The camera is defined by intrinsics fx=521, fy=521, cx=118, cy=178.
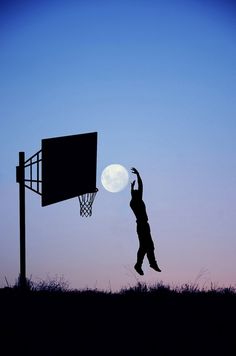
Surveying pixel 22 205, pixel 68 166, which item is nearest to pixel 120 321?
pixel 22 205

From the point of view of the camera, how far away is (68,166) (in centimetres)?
1691

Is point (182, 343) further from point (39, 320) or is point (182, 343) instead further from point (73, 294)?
point (73, 294)

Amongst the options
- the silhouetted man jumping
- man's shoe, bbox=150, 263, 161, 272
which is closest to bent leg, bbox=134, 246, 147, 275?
the silhouetted man jumping

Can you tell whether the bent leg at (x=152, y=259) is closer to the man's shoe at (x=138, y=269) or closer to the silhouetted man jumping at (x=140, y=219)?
the silhouetted man jumping at (x=140, y=219)

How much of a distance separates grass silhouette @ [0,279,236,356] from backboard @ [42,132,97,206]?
352cm

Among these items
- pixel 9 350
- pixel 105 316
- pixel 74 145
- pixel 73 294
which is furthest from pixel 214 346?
pixel 74 145

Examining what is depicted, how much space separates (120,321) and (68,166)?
24.5 feet

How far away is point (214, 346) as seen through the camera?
353 inches

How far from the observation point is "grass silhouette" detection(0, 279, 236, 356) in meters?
8.81

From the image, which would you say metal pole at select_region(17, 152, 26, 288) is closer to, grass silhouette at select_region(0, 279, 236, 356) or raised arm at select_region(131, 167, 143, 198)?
grass silhouette at select_region(0, 279, 236, 356)

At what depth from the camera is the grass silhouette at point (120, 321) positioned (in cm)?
881

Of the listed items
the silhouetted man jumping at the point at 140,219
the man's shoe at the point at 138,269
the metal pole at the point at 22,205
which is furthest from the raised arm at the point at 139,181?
the metal pole at the point at 22,205

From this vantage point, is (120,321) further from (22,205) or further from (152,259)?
(22,205)

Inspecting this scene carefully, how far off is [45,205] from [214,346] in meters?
8.02
